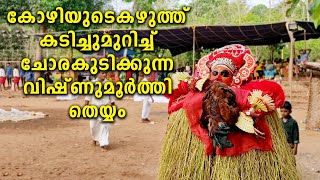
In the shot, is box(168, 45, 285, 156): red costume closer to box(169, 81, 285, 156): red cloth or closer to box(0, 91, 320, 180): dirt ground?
box(169, 81, 285, 156): red cloth

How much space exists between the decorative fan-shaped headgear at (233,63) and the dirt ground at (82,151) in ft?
9.13

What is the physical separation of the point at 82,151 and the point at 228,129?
507 cm

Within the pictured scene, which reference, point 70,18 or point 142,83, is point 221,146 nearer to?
point 70,18

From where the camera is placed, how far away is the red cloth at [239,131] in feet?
10.2

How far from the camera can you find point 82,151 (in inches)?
302

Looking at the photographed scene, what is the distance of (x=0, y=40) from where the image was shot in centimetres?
3347

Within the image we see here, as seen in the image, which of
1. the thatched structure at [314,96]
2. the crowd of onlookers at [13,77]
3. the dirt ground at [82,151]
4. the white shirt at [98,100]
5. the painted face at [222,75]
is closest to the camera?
the painted face at [222,75]

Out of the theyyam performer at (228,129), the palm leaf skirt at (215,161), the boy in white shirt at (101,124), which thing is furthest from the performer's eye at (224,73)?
the boy in white shirt at (101,124)

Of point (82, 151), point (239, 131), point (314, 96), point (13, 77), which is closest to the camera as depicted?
point (239, 131)

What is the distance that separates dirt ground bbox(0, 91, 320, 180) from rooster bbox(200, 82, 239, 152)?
3.03 metres

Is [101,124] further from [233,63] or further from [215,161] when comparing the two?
[215,161]

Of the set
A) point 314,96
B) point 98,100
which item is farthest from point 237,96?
point 314,96

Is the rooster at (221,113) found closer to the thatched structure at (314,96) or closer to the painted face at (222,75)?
the painted face at (222,75)

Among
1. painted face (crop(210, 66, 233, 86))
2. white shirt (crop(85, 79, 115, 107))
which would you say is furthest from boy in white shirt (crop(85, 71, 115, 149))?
painted face (crop(210, 66, 233, 86))
